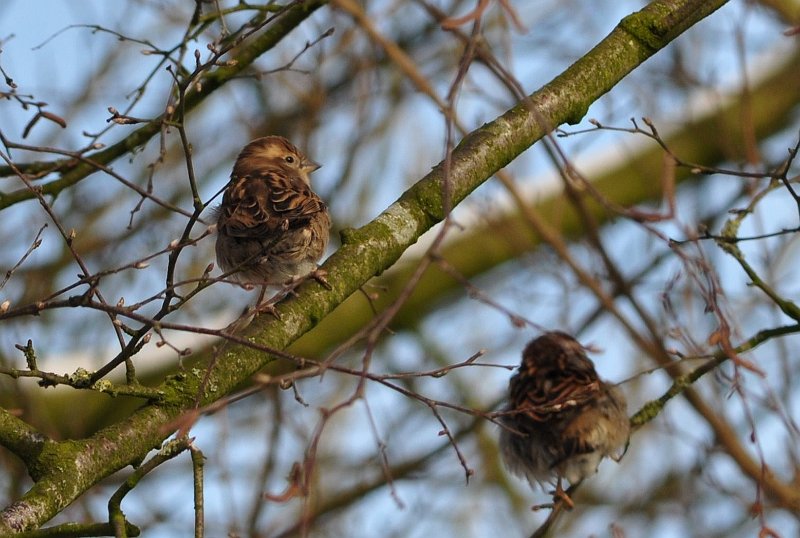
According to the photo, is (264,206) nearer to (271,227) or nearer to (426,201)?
(271,227)

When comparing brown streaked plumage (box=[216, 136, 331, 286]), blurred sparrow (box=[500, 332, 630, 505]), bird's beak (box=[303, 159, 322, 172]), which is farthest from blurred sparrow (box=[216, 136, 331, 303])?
blurred sparrow (box=[500, 332, 630, 505])

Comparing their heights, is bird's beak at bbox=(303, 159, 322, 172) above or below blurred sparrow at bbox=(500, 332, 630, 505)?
above

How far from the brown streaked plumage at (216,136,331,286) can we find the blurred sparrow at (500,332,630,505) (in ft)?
4.91

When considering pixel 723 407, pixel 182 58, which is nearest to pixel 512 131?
pixel 182 58

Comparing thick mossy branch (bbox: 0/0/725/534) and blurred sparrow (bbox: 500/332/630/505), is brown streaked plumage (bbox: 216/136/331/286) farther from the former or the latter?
blurred sparrow (bbox: 500/332/630/505)

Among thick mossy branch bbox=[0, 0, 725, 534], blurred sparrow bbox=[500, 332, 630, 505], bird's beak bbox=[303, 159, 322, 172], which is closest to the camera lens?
thick mossy branch bbox=[0, 0, 725, 534]

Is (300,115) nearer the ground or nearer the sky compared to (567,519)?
nearer the sky

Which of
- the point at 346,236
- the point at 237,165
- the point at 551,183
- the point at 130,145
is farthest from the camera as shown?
the point at 551,183

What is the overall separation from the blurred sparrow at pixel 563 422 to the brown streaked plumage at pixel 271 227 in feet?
4.91

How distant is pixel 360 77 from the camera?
9906 millimetres

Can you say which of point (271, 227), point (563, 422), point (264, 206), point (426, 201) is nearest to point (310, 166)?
point (264, 206)

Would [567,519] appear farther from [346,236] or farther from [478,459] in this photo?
[346,236]

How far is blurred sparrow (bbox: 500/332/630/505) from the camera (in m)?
6.17

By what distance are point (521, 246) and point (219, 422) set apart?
291cm
